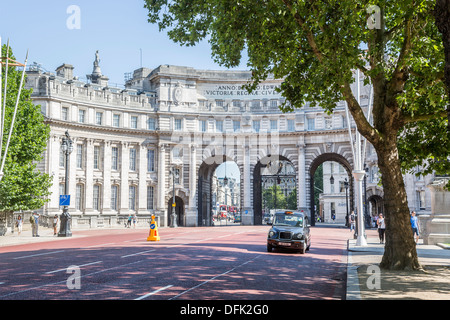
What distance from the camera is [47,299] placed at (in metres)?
9.23

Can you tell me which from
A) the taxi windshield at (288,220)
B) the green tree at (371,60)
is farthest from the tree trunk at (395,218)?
the taxi windshield at (288,220)

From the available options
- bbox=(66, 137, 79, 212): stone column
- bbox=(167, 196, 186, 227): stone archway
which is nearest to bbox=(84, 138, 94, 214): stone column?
bbox=(66, 137, 79, 212): stone column

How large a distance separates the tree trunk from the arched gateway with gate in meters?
40.6

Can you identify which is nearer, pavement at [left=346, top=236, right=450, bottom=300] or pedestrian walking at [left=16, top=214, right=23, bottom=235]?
pavement at [left=346, top=236, right=450, bottom=300]

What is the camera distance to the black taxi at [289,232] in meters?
20.1

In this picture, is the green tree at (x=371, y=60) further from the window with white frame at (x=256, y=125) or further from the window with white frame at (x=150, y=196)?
the window with white frame at (x=256, y=125)

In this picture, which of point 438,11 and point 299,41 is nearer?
point 438,11

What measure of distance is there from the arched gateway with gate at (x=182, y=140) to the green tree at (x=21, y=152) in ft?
56.0

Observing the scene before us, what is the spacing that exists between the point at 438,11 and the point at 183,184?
5274cm

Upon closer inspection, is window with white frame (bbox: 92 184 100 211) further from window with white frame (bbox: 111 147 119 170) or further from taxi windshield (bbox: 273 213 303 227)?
taxi windshield (bbox: 273 213 303 227)

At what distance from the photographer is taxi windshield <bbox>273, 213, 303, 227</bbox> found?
69.5ft
